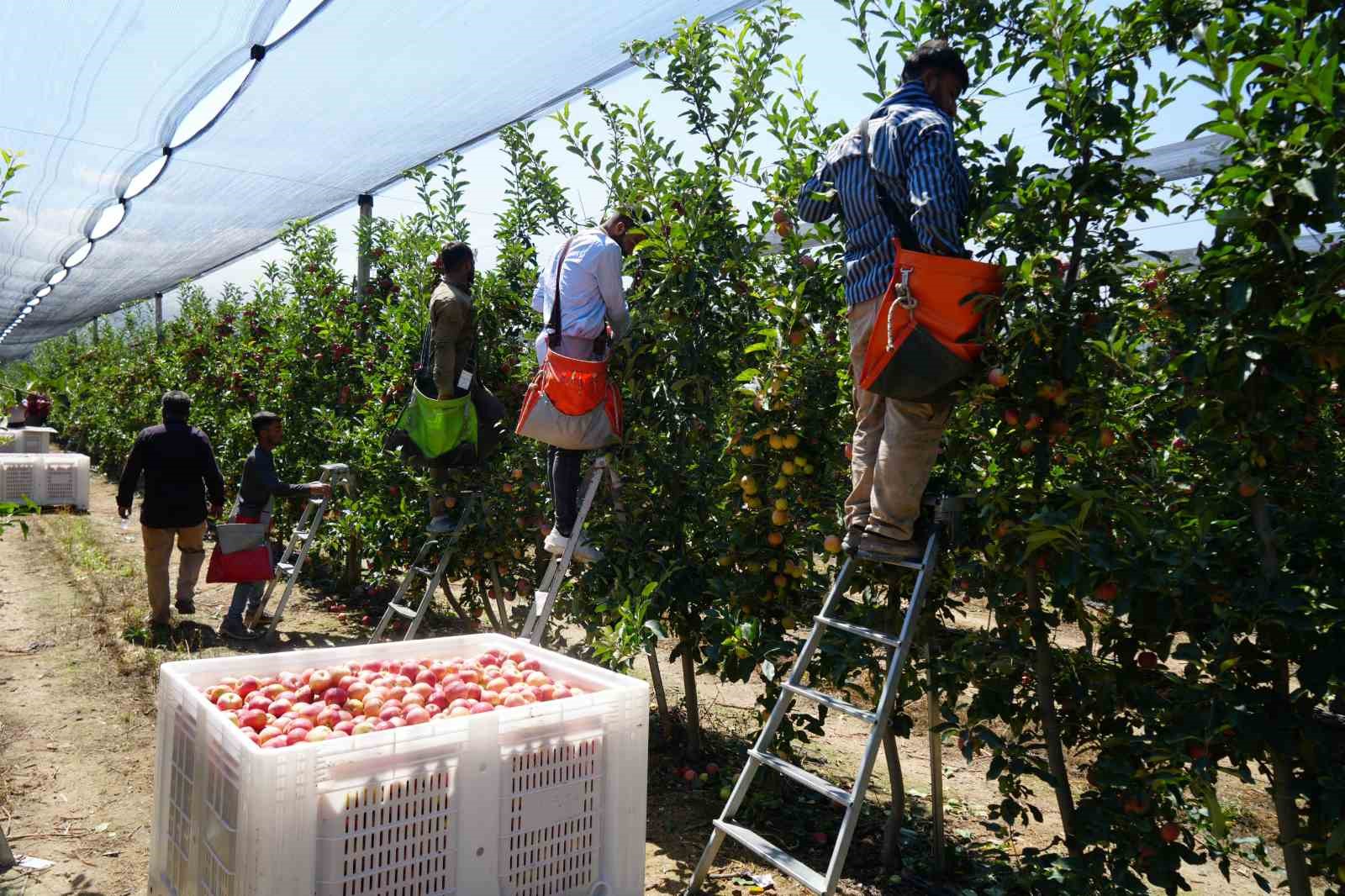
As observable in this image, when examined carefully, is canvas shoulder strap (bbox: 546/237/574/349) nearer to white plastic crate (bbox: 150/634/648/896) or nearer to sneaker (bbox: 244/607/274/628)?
white plastic crate (bbox: 150/634/648/896)

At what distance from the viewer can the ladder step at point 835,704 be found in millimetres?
3043

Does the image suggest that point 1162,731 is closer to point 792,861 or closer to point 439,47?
point 792,861

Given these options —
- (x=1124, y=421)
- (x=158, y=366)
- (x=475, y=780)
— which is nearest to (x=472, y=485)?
(x=475, y=780)

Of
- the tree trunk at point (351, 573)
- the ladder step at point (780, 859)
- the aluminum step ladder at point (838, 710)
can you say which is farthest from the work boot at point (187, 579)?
the ladder step at point (780, 859)

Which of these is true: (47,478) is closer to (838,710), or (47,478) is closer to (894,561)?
(838,710)

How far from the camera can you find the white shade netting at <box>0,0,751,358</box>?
17.3ft

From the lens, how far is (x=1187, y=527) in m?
2.70

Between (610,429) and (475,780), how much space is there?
7.36 ft

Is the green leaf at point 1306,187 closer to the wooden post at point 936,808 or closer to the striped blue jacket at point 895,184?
the striped blue jacket at point 895,184

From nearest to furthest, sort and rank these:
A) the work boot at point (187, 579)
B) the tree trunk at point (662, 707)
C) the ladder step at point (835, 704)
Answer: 1. the ladder step at point (835, 704)
2. the tree trunk at point (662, 707)
3. the work boot at point (187, 579)

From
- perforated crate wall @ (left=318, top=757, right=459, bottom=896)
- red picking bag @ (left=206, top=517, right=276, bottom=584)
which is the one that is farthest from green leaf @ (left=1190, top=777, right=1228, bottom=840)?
red picking bag @ (left=206, top=517, right=276, bottom=584)

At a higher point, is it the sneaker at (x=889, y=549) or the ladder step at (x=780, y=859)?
the sneaker at (x=889, y=549)

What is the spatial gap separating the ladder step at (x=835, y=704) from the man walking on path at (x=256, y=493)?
488cm

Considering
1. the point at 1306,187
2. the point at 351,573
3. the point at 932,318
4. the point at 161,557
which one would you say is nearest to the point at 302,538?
the point at 161,557
